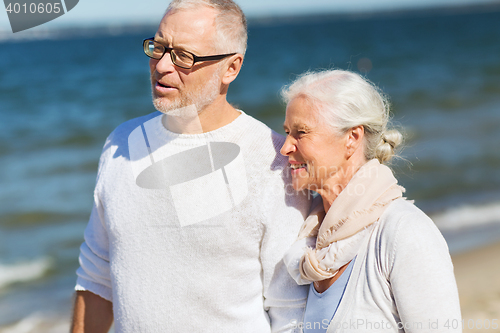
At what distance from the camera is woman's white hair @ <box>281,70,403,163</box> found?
194 cm

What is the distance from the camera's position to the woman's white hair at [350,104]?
6.35ft

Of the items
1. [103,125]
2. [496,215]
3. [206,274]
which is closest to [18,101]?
[103,125]

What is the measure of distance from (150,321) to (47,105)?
43.3ft

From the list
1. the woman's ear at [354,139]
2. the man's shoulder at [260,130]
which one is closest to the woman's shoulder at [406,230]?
the woman's ear at [354,139]

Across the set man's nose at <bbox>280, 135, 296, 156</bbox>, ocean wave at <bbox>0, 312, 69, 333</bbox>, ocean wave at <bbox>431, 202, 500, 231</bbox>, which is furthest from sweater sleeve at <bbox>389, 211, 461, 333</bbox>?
ocean wave at <bbox>431, 202, 500, 231</bbox>

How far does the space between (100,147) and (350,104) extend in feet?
28.0

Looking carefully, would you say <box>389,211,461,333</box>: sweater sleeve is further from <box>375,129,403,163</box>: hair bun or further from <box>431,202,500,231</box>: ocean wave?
<box>431,202,500,231</box>: ocean wave

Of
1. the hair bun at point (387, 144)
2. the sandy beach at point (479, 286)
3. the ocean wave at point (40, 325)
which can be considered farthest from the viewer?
the ocean wave at point (40, 325)

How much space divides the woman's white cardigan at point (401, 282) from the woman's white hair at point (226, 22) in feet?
3.14

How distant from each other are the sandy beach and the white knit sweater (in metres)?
2.29

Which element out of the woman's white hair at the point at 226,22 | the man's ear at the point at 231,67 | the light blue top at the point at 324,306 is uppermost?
the woman's white hair at the point at 226,22

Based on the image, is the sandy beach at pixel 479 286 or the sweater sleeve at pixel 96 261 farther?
the sandy beach at pixel 479 286

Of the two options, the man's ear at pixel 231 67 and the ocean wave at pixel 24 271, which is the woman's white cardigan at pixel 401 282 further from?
the ocean wave at pixel 24 271

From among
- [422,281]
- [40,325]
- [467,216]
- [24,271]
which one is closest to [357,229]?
[422,281]
